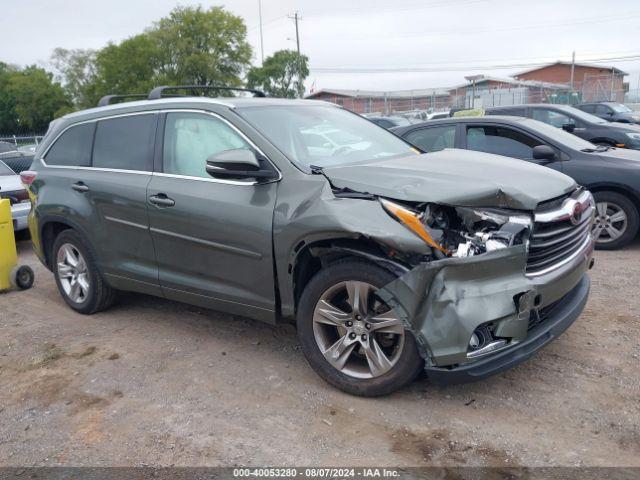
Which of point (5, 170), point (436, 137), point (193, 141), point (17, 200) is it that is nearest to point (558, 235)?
point (193, 141)

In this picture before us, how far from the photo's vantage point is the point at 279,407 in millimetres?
3480

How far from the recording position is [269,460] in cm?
296

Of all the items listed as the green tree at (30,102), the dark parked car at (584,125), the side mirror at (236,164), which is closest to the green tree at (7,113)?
the green tree at (30,102)

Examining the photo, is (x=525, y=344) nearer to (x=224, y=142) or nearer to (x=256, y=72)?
(x=224, y=142)

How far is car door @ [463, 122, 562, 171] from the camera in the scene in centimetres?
677

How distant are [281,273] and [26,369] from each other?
6.92 feet

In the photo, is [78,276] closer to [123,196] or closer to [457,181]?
[123,196]

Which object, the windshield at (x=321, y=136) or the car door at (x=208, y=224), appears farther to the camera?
the windshield at (x=321, y=136)

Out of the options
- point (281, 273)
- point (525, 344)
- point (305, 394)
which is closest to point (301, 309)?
point (281, 273)

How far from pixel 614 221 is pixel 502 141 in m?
1.54

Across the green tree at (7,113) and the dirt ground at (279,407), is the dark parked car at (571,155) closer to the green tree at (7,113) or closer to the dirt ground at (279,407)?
the dirt ground at (279,407)

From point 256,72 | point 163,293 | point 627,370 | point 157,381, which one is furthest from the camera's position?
point 256,72

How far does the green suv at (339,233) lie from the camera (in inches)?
121

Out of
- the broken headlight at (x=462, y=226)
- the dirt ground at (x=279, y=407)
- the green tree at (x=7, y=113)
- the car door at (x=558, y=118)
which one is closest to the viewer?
the dirt ground at (x=279, y=407)
